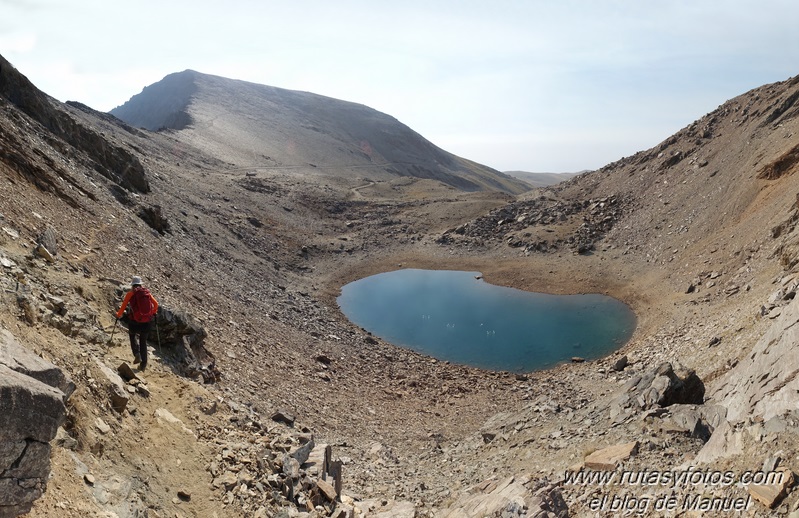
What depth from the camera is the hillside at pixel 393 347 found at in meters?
9.38

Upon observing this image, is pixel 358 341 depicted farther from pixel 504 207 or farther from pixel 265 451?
pixel 504 207

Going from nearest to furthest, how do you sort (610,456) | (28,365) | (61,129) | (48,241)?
1. (28,365)
2. (610,456)
3. (48,241)
4. (61,129)

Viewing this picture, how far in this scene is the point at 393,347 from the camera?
104ft

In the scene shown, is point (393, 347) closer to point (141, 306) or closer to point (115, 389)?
point (141, 306)

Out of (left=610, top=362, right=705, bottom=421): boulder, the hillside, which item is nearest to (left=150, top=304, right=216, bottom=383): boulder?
the hillside

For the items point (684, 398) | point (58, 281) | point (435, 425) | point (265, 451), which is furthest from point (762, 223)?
point (58, 281)

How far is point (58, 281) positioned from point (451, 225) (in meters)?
48.3

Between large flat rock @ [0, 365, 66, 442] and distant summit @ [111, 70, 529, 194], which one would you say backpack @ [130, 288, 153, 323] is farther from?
distant summit @ [111, 70, 529, 194]

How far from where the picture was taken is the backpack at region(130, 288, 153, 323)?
11.5 metres

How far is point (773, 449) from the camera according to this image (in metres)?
8.30

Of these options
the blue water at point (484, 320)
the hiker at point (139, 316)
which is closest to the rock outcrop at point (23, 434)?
the hiker at point (139, 316)

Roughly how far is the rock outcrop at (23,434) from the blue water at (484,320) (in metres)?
25.4

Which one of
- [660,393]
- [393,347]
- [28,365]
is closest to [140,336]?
[28,365]

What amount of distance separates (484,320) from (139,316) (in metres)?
29.4
